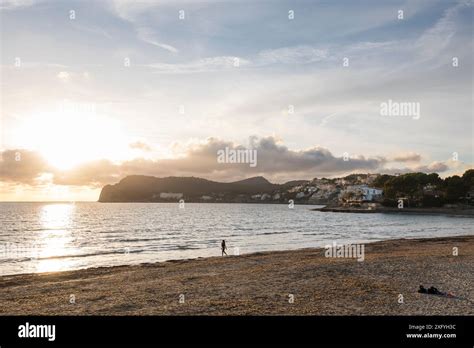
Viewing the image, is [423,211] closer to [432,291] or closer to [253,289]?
[432,291]

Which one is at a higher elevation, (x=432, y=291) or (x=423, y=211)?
(x=432, y=291)

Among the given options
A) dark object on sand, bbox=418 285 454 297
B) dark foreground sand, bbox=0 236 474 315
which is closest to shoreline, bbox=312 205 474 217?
dark foreground sand, bbox=0 236 474 315

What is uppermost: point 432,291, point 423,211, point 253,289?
point 432,291

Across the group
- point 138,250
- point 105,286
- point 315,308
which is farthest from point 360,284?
point 138,250

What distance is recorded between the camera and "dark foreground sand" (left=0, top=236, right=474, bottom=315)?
52.9 ft

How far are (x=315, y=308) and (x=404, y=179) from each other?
19383 centimetres

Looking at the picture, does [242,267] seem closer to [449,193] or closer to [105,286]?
[105,286]

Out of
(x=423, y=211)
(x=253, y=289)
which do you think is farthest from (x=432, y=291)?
(x=423, y=211)

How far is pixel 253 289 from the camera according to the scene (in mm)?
20109

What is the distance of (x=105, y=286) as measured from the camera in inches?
899

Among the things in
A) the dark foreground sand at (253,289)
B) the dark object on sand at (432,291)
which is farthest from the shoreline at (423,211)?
the dark object on sand at (432,291)

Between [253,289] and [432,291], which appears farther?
[253,289]

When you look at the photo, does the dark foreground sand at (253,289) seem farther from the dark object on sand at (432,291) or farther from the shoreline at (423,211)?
the shoreline at (423,211)
